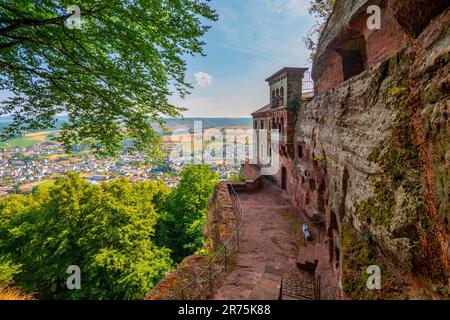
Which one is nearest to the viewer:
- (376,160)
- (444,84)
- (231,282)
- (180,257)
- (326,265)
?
(444,84)

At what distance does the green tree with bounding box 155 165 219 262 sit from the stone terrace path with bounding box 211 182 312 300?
822 centimetres

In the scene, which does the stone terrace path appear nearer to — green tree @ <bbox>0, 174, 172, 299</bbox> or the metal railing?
the metal railing

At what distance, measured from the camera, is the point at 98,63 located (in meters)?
6.09

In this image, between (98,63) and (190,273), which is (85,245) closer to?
(190,273)

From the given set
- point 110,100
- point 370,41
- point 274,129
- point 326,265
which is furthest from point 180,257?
point 370,41

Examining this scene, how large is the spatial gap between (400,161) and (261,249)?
A: 6742 millimetres

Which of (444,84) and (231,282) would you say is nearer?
(444,84)

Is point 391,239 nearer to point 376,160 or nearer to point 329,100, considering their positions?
point 376,160

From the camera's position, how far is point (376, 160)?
157 inches

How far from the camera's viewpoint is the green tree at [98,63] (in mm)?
5039

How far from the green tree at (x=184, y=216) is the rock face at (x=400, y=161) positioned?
1626 centimetres

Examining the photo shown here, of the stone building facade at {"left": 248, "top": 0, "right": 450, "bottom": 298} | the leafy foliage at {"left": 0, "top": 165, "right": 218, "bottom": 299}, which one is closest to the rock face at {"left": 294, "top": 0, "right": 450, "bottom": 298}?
the stone building facade at {"left": 248, "top": 0, "right": 450, "bottom": 298}

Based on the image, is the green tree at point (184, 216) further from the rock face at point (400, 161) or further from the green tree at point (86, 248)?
the rock face at point (400, 161)
